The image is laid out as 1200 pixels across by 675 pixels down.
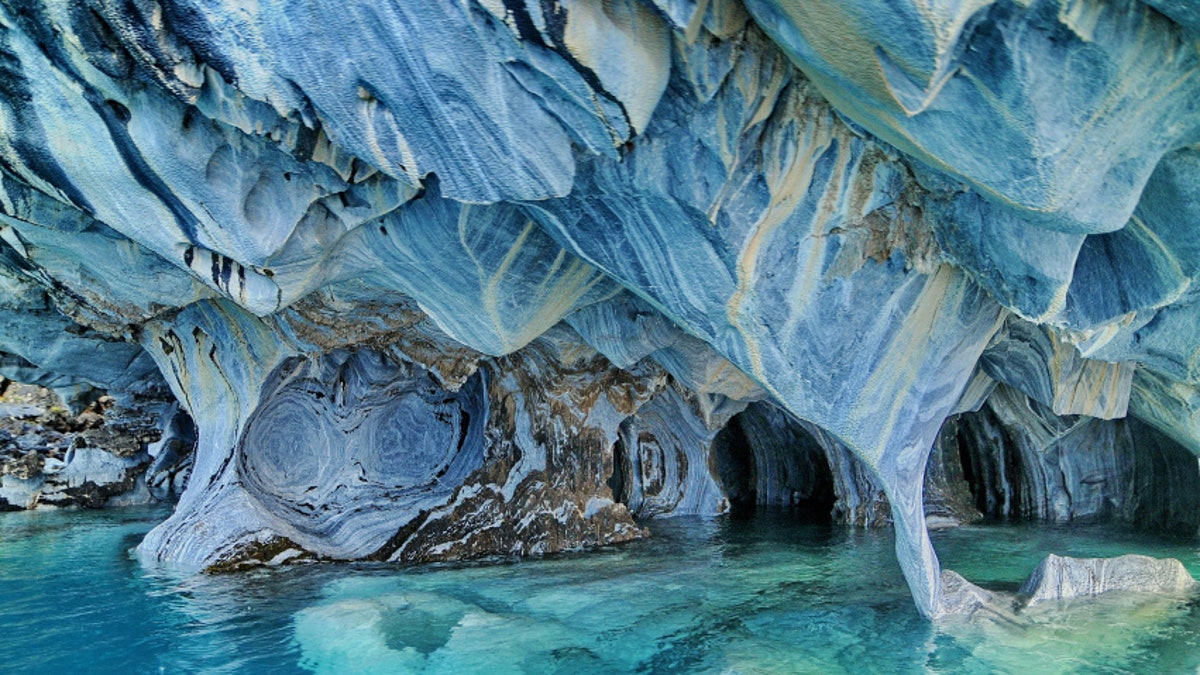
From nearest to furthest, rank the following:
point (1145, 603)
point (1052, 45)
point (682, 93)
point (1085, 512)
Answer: point (1052, 45), point (682, 93), point (1145, 603), point (1085, 512)

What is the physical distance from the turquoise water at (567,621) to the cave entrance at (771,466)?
5486 millimetres

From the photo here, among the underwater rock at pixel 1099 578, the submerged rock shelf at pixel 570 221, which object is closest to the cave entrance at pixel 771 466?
the submerged rock shelf at pixel 570 221

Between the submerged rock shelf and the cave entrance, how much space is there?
15.7ft

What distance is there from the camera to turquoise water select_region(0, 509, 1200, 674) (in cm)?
511

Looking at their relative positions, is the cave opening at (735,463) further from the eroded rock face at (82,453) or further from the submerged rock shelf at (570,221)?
the eroded rock face at (82,453)

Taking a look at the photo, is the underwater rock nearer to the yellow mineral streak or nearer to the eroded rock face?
the yellow mineral streak

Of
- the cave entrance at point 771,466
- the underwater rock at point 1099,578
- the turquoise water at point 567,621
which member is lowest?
the turquoise water at point 567,621

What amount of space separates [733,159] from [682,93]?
49cm

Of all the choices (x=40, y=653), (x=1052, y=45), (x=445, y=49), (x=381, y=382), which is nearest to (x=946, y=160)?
(x=1052, y=45)

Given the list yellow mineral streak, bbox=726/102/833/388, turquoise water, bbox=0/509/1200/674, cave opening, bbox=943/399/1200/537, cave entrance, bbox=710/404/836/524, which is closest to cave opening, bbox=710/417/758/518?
cave entrance, bbox=710/404/836/524

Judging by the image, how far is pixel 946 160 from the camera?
406 cm

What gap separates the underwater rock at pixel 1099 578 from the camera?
20.9 feet

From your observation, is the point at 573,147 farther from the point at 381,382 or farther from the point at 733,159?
the point at 381,382

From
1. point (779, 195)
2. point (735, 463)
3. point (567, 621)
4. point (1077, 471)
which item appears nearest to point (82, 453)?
point (567, 621)
